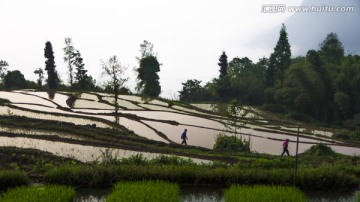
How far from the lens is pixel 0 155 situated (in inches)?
446

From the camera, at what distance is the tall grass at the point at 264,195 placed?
256 inches

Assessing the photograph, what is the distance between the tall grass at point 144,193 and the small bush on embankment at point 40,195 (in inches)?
31.9

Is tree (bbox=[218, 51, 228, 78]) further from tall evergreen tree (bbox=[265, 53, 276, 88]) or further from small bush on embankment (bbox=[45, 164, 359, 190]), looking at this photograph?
small bush on embankment (bbox=[45, 164, 359, 190])

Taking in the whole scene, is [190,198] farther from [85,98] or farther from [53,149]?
[85,98]

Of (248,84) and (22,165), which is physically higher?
(248,84)

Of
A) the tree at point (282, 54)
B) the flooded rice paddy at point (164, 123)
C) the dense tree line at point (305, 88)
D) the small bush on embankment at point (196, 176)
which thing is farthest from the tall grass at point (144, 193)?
the tree at point (282, 54)

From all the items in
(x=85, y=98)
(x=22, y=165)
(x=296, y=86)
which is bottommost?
(x=22, y=165)

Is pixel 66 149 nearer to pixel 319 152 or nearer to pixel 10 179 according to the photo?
pixel 10 179

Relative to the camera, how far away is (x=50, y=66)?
4362 centimetres

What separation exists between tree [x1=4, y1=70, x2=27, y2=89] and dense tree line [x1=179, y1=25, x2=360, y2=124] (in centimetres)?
2176

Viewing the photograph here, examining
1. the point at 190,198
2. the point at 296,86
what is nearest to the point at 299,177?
the point at 190,198

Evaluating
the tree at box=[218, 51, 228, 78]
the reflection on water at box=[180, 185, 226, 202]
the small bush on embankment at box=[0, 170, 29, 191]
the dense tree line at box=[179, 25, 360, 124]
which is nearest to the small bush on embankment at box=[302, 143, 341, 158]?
the reflection on water at box=[180, 185, 226, 202]

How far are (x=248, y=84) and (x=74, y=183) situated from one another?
140 feet

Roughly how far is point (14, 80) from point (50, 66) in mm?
5714
